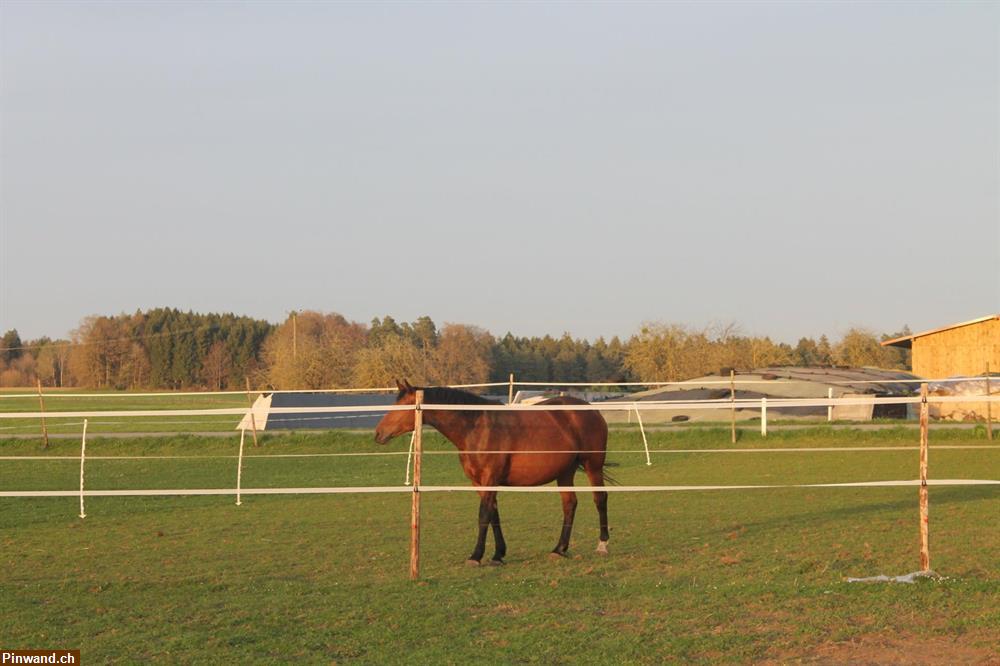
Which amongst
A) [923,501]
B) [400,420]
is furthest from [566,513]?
[923,501]

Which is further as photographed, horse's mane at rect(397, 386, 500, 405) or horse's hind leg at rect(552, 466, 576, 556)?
horse's mane at rect(397, 386, 500, 405)

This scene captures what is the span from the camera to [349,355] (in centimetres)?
4806

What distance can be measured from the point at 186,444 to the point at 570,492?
52.0 feet

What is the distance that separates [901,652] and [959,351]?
102ft

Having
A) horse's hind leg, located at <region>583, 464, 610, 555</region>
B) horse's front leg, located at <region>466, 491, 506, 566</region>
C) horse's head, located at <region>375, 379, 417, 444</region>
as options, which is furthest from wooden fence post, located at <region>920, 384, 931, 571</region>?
horse's head, located at <region>375, 379, 417, 444</region>

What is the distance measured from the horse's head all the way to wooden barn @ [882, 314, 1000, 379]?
27271 millimetres

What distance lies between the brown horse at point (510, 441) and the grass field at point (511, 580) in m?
0.69

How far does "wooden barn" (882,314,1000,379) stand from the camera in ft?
104

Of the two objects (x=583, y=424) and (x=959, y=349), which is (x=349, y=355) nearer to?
(x=959, y=349)

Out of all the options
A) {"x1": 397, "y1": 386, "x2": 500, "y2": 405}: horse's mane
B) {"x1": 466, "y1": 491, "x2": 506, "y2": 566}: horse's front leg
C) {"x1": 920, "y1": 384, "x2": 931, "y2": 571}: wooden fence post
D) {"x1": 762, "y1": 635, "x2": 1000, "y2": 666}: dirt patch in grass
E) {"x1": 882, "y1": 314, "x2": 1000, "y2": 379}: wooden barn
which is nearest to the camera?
{"x1": 762, "y1": 635, "x2": 1000, "y2": 666}: dirt patch in grass

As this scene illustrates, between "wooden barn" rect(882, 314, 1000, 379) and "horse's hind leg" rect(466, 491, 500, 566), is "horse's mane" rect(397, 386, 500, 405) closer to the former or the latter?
"horse's hind leg" rect(466, 491, 500, 566)

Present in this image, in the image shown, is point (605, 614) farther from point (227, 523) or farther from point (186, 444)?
point (186, 444)

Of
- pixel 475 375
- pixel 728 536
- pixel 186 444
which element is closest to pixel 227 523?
pixel 728 536

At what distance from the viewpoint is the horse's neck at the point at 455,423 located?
29.5 ft
